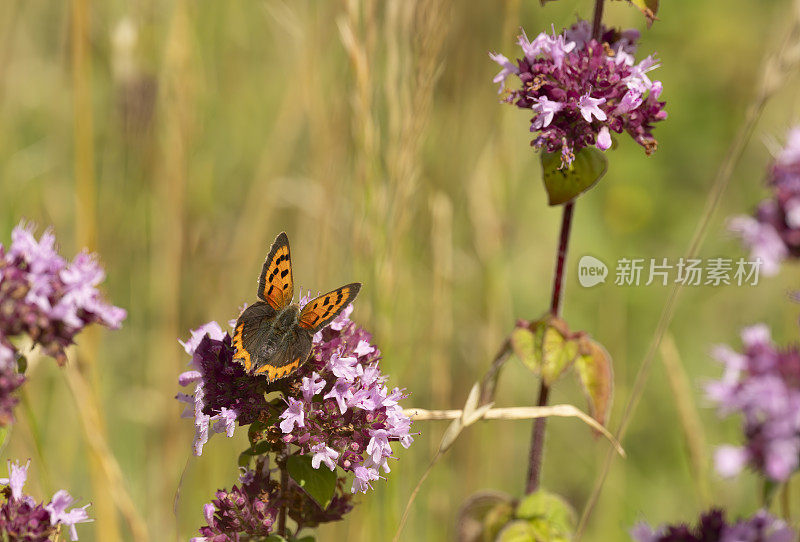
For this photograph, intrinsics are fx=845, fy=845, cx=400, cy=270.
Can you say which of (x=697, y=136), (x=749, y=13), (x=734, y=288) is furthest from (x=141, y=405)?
(x=749, y=13)

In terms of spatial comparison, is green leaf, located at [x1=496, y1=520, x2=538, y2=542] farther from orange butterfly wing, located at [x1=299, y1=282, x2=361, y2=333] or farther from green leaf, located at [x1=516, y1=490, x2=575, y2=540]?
orange butterfly wing, located at [x1=299, y1=282, x2=361, y2=333]

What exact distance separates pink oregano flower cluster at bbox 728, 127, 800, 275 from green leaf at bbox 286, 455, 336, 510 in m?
0.91

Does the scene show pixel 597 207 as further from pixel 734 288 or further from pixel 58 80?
pixel 58 80

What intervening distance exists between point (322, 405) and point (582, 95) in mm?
863

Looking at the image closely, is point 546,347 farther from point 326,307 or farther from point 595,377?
point 326,307

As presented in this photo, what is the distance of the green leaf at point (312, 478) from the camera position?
1577mm

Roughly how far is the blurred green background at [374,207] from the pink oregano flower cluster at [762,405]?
3.20ft

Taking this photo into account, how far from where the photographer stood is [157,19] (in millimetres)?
3936

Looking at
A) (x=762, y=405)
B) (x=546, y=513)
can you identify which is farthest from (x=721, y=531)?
(x=546, y=513)

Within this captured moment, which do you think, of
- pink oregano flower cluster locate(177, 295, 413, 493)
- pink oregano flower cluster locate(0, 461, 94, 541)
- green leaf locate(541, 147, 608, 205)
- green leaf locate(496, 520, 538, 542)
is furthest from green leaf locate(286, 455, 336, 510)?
green leaf locate(541, 147, 608, 205)

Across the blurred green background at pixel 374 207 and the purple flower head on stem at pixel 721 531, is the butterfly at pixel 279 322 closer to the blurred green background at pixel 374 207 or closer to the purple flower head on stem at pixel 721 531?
the blurred green background at pixel 374 207

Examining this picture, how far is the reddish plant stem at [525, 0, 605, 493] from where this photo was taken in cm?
192

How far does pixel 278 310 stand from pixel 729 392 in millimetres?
960

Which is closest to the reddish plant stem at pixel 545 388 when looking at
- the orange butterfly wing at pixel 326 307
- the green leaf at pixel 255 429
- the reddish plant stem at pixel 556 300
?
the reddish plant stem at pixel 556 300
